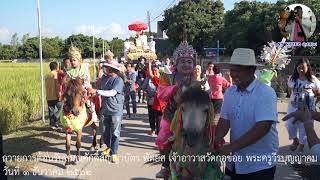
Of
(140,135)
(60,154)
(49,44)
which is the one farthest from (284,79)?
(49,44)

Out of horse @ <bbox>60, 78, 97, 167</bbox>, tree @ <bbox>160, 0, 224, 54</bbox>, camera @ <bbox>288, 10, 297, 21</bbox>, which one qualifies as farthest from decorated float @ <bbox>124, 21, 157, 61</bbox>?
tree @ <bbox>160, 0, 224, 54</bbox>

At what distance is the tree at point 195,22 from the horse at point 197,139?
4685 centimetres

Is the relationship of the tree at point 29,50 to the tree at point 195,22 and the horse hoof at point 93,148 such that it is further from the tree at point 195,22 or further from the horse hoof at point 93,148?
the horse hoof at point 93,148

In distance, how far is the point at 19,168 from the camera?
6.63m

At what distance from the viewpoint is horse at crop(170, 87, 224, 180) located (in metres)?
3.27

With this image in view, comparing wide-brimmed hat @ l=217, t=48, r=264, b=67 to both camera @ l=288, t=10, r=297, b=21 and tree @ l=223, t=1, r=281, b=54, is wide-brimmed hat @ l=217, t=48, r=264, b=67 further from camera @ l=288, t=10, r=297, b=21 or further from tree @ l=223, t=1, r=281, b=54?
tree @ l=223, t=1, r=281, b=54

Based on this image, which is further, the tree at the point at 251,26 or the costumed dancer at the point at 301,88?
the tree at the point at 251,26

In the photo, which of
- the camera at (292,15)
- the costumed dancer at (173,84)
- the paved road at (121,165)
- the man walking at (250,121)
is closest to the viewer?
the man walking at (250,121)

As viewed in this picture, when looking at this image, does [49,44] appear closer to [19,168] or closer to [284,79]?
[284,79]

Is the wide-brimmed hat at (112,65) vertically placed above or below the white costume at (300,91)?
above

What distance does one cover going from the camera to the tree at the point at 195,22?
51.6 meters

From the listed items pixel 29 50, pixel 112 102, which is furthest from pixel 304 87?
pixel 29 50

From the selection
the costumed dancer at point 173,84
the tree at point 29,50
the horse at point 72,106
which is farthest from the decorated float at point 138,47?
the tree at point 29,50

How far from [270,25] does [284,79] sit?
1470cm
